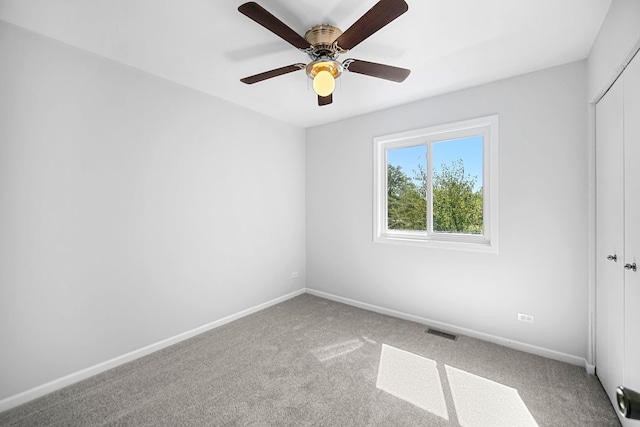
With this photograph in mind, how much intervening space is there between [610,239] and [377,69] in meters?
1.97

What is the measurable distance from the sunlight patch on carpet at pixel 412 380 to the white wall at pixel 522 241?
82cm

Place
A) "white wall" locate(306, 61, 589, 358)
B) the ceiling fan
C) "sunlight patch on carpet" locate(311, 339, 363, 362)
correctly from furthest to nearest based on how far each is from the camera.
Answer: "sunlight patch on carpet" locate(311, 339, 363, 362), "white wall" locate(306, 61, 589, 358), the ceiling fan

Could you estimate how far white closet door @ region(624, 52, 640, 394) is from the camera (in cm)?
146

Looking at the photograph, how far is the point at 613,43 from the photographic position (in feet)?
5.41

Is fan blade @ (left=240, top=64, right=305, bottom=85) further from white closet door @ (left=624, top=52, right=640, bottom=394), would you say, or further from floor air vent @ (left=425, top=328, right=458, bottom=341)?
floor air vent @ (left=425, top=328, right=458, bottom=341)

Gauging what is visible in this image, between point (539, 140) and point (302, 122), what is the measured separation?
275 centimetres

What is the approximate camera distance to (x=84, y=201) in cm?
213

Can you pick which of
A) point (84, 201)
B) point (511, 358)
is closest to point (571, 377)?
point (511, 358)

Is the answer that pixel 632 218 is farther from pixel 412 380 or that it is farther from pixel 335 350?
pixel 335 350

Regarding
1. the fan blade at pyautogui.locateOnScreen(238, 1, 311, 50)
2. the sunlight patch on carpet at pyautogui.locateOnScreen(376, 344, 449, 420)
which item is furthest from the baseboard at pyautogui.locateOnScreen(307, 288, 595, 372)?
the fan blade at pyautogui.locateOnScreen(238, 1, 311, 50)

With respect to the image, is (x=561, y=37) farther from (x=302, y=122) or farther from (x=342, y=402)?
(x=342, y=402)

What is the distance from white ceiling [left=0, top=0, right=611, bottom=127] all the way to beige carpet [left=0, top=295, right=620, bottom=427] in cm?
255

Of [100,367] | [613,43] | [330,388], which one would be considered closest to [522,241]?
[613,43]

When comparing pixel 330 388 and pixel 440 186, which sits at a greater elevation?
pixel 440 186
